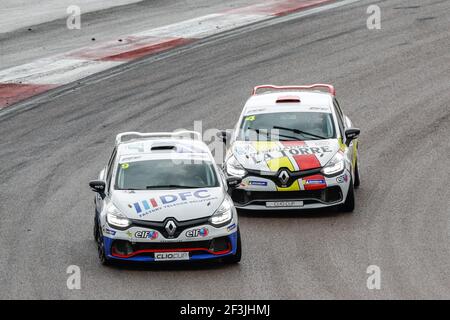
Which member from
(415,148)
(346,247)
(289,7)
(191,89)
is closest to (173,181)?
(346,247)

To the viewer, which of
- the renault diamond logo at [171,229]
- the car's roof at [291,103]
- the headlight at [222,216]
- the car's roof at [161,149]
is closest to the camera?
the renault diamond logo at [171,229]

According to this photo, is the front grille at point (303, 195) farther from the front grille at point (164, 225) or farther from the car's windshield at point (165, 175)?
the front grille at point (164, 225)

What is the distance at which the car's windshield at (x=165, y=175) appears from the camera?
16.2 metres

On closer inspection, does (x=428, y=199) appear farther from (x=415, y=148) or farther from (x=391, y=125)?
(x=391, y=125)

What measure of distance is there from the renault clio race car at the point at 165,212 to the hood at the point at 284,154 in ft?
6.49

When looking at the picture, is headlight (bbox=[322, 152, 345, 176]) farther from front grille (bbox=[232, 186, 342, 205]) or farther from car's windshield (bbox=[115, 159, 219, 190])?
car's windshield (bbox=[115, 159, 219, 190])

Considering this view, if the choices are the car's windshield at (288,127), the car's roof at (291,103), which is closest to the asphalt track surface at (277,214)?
the car's windshield at (288,127)

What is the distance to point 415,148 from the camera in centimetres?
2273

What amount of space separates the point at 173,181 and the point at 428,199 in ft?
→ 16.6

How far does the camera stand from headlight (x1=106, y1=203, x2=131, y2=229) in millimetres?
15445

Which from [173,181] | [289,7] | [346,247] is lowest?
[346,247]

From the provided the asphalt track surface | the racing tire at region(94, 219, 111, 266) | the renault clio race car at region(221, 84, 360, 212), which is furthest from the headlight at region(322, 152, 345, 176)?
the racing tire at region(94, 219, 111, 266)

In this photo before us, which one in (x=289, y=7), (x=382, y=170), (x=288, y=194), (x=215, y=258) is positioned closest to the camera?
(x=215, y=258)

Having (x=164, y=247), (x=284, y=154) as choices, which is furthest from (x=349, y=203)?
(x=164, y=247)
